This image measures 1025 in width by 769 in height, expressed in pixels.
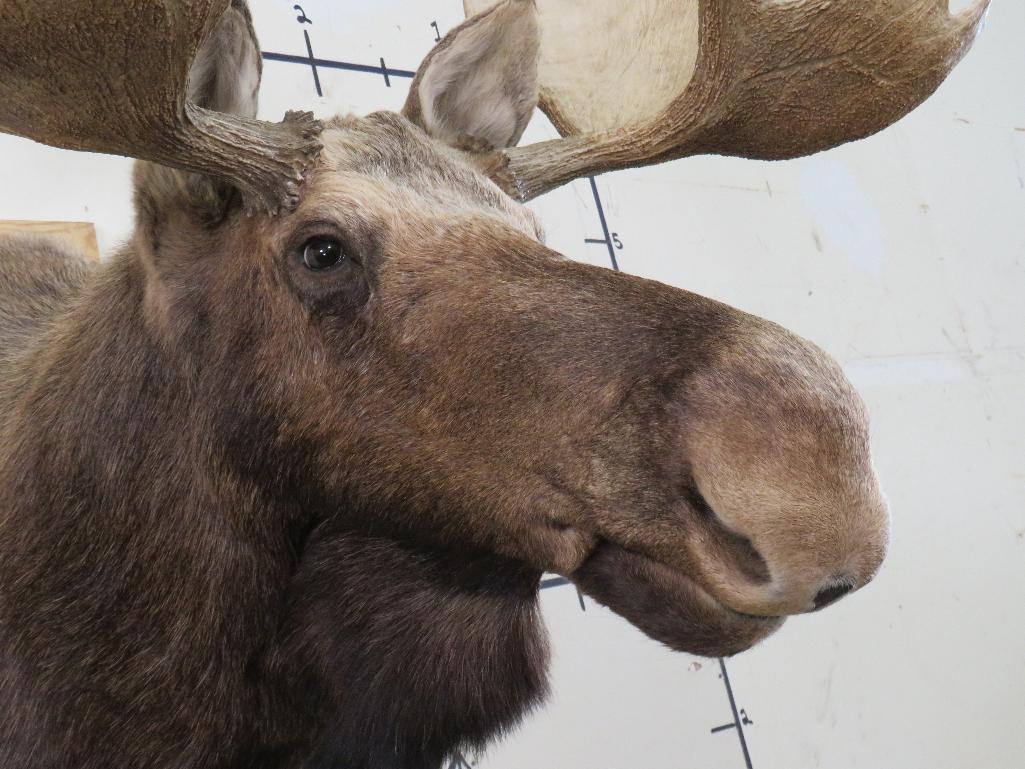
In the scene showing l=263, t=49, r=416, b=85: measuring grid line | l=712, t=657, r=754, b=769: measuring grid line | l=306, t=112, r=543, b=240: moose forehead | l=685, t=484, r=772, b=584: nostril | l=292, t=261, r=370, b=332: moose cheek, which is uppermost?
l=263, t=49, r=416, b=85: measuring grid line

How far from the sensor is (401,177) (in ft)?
3.37

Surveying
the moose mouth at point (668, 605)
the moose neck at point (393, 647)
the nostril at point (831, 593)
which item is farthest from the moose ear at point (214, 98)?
the nostril at point (831, 593)

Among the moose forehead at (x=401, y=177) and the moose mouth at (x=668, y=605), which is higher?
the moose forehead at (x=401, y=177)

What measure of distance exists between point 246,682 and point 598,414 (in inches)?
19.2

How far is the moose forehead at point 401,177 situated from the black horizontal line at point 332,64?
69 centimetres

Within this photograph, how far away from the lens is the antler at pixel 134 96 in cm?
78

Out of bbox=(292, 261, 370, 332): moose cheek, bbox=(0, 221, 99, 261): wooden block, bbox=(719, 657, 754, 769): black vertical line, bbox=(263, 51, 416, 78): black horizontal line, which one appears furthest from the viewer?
bbox=(719, 657, 754, 769): black vertical line

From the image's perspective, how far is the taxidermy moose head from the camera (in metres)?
0.79

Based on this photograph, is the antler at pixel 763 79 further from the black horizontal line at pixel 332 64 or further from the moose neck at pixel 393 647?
the black horizontal line at pixel 332 64

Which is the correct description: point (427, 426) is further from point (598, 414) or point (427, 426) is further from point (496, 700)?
point (496, 700)

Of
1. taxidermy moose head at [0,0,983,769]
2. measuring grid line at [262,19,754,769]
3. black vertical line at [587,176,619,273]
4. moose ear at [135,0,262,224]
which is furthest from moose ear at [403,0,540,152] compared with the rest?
black vertical line at [587,176,619,273]

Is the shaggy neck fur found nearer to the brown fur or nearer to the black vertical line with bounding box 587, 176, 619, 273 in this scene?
the brown fur

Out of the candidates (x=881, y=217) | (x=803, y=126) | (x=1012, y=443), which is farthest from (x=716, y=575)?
(x=1012, y=443)

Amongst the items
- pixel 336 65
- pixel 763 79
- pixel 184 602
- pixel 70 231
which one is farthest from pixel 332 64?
pixel 184 602
